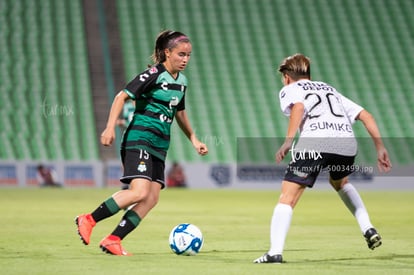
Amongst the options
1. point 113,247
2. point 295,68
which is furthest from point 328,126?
point 113,247

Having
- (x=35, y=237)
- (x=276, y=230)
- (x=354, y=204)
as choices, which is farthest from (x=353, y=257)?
(x=35, y=237)

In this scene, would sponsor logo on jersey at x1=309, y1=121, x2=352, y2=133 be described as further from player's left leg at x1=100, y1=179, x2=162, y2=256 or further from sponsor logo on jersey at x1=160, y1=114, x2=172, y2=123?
player's left leg at x1=100, y1=179, x2=162, y2=256

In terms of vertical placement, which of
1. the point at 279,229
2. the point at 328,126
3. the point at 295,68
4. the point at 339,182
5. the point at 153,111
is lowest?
the point at 279,229

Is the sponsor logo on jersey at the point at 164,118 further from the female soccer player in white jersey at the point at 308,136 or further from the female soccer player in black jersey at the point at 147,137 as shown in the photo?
the female soccer player in white jersey at the point at 308,136

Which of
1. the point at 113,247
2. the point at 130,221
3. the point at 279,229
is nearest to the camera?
the point at 279,229

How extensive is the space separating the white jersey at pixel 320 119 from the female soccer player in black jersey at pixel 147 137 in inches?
39.5

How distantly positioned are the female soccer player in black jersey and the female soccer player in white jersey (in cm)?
99

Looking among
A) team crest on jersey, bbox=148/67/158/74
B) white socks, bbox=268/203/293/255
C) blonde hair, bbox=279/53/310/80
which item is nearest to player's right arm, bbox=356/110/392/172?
blonde hair, bbox=279/53/310/80

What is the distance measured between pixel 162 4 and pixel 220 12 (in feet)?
6.73

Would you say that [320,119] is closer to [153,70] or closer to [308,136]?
[308,136]

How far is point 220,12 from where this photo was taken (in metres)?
29.5

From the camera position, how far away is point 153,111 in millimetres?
7457

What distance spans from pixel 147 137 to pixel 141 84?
18.8 inches

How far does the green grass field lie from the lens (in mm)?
6477
